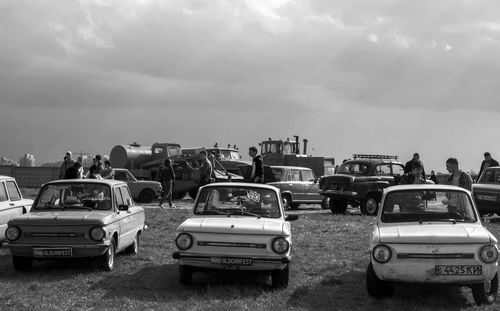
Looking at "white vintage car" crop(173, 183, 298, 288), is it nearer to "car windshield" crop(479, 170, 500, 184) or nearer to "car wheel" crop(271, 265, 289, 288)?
"car wheel" crop(271, 265, 289, 288)

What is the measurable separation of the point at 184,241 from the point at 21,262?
291cm

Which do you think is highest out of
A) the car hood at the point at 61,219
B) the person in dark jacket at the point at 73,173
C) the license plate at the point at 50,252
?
the person in dark jacket at the point at 73,173

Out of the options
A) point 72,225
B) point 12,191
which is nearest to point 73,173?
point 12,191

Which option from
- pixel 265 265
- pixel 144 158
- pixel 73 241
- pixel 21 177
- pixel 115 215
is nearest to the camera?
pixel 265 265

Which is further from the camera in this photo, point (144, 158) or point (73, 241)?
point (144, 158)

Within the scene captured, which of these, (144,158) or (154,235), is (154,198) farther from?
(154,235)

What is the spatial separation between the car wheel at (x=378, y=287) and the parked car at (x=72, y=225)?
3.90 metres

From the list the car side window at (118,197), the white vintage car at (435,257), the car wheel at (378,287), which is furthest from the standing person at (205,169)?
the car wheel at (378,287)

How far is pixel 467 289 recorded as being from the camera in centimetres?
882

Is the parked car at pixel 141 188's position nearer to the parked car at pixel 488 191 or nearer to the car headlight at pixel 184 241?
the parked car at pixel 488 191

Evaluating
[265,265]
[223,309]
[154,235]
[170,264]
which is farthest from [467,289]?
[154,235]

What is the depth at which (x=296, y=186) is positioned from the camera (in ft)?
76.6

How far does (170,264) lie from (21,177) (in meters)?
31.0

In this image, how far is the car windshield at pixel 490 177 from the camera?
19203mm
